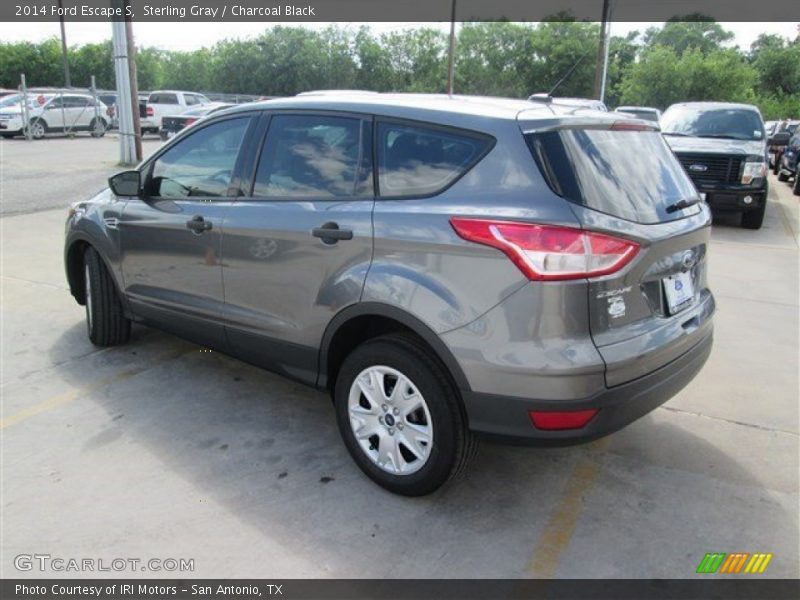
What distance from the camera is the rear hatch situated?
2654 millimetres

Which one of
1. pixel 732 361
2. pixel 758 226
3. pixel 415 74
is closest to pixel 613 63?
pixel 415 74

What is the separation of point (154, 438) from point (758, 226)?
32.4 ft

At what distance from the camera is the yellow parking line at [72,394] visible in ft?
12.8

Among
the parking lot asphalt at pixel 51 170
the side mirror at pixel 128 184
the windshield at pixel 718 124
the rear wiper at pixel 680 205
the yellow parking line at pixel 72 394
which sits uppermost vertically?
the windshield at pixel 718 124

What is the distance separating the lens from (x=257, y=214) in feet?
11.7

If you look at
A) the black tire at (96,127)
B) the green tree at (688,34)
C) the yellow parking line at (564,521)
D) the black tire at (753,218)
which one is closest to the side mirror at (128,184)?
the yellow parking line at (564,521)

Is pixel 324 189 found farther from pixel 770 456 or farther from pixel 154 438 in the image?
pixel 770 456

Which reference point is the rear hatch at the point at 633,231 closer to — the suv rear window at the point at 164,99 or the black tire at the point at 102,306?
the black tire at the point at 102,306

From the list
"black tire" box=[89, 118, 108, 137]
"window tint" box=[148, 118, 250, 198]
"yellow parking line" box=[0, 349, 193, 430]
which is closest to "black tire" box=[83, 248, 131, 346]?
"yellow parking line" box=[0, 349, 193, 430]

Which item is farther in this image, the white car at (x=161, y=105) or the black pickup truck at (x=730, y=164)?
the white car at (x=161, y=105)

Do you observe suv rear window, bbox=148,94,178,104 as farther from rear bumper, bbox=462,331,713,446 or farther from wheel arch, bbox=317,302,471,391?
rear bumper, bbox=462,331,713,446

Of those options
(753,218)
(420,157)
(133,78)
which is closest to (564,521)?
(420,157)

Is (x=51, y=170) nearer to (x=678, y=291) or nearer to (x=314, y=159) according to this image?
(x=314, y=159)

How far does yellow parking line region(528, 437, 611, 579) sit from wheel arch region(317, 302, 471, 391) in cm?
76
